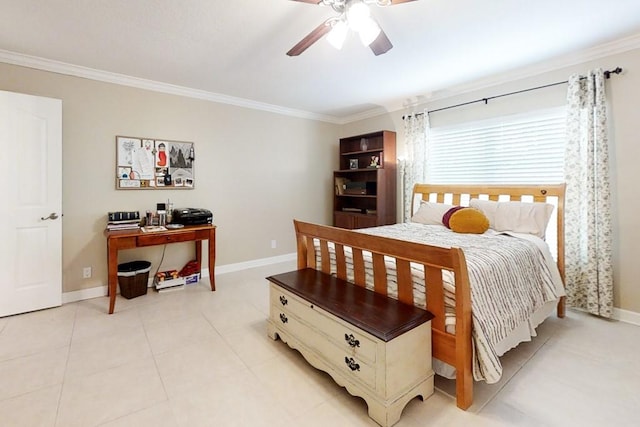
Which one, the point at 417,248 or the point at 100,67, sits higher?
the point at 100,67

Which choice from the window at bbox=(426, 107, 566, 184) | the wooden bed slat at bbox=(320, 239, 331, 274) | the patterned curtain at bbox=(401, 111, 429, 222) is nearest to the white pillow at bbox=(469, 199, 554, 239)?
the window at bbox=(426, 107, 566, 184)

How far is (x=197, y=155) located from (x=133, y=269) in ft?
5.03

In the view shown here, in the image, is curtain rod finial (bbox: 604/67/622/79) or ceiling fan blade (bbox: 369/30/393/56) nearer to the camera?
ceiling fan blade (bbox: 369/30/393/56)

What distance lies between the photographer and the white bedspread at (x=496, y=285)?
64.4 inches

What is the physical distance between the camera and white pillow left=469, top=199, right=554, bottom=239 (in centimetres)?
276

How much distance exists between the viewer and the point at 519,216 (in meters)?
2.88

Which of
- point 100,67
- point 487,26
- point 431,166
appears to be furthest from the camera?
point 431,166

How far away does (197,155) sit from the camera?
3.83 metres

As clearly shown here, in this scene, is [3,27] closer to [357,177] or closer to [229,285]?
[229,285]

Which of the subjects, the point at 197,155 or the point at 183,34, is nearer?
the point at 183,34

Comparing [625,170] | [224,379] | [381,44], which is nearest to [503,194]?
[625,170]

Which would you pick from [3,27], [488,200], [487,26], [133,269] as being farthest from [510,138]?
[3,27]

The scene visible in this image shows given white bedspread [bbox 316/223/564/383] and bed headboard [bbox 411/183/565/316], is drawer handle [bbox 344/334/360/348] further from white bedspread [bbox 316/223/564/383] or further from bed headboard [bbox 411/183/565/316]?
bed headboard [bbox 411/183/565/316]

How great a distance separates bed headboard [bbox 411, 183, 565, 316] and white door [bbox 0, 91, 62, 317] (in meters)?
3.98
